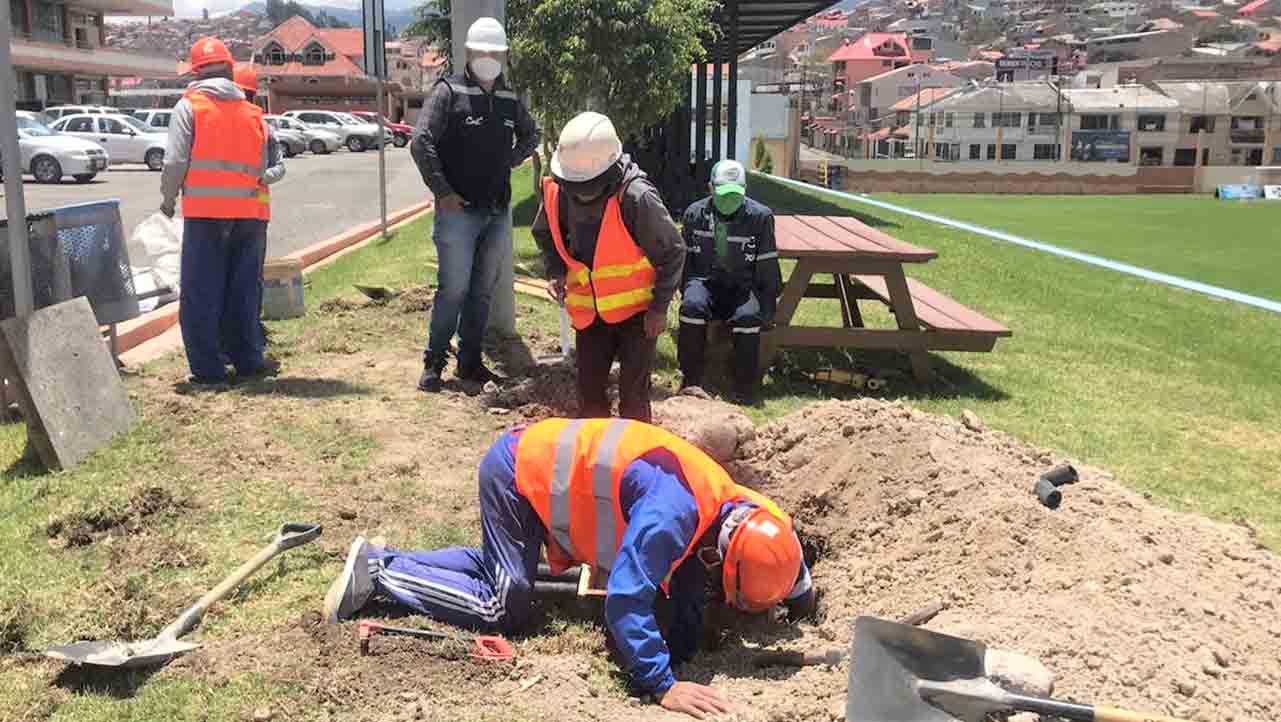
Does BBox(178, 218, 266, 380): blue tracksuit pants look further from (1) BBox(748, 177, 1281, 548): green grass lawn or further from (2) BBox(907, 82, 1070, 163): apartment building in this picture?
(2) BBox(907, 82, 1070, 163): apartment building

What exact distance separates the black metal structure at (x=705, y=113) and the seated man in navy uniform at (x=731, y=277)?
10.0 metres

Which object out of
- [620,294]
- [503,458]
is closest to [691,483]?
[503,458]

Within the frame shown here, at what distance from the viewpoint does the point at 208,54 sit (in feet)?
21.9

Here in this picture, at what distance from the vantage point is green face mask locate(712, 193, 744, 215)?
6973 millimetres

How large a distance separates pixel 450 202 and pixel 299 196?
55.2 feet

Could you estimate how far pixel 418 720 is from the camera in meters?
3.13

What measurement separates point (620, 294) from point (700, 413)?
3.23ft

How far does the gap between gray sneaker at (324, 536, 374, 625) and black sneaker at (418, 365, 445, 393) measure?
9.43 ft

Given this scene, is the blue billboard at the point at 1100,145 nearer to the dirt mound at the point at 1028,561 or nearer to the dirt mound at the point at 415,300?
the dirt mound at the point at 415,300

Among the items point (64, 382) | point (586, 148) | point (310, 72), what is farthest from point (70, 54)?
point (586, 148)

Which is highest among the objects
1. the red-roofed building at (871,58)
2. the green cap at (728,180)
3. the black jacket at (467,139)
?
the red-roofed building at (871,58)

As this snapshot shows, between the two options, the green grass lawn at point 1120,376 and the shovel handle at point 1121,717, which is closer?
the shovel handle at point 1121,717

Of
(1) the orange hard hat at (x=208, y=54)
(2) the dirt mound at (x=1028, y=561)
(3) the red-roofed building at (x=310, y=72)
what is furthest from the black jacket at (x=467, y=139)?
(3) the red-roofed building at (x=310, y=72)

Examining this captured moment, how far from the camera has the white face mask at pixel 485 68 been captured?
6.48m
